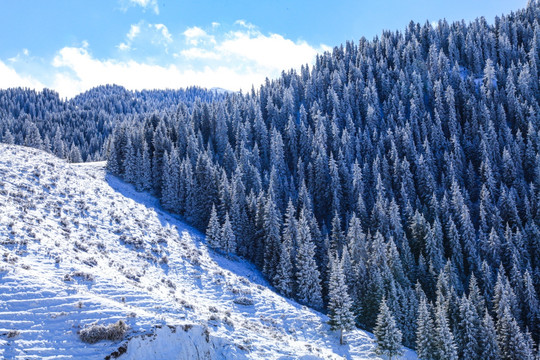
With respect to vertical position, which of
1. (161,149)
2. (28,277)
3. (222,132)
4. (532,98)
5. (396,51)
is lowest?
(28,277)

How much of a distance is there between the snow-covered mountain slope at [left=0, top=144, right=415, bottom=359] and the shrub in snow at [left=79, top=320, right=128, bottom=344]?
1.03 ft

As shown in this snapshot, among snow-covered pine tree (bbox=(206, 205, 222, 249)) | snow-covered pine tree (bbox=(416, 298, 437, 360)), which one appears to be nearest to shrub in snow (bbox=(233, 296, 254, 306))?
snow-covered pine tree (bbox=(416, 298, 437, 360))

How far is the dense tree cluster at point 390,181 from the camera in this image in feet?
164

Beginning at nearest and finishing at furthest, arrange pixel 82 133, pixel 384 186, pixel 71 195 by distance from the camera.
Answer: pixel 71 195
pixel 384 186
pixel 82 133

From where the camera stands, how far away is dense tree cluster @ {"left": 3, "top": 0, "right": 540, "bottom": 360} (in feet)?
164

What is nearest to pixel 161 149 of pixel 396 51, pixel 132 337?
pixel 132 337

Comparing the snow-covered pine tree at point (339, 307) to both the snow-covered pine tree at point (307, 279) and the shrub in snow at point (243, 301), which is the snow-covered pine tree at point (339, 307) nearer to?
the shrub in snow at point (243, 301)

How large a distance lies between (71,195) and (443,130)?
99.5 metres

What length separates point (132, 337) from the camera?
1838 cm

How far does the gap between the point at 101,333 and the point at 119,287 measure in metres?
8.44

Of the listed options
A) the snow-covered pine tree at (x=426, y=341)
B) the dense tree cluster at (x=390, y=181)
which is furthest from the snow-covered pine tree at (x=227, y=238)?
the snow-covered pine tree at (x=426, y=341)

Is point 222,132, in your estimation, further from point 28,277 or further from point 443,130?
point 28,277

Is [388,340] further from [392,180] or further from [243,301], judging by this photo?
[392,180]

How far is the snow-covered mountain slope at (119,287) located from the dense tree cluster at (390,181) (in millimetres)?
6601
